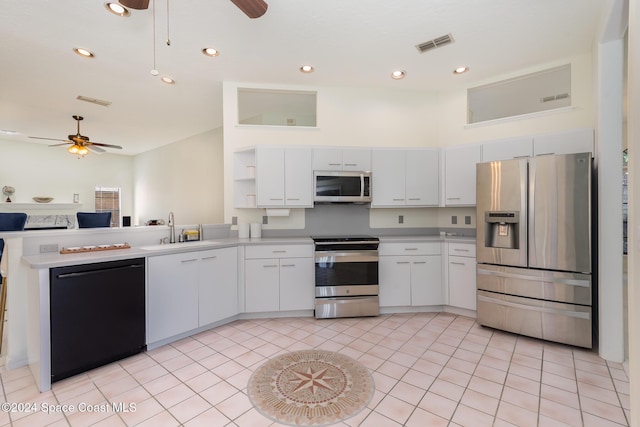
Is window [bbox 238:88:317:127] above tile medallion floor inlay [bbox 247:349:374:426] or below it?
above

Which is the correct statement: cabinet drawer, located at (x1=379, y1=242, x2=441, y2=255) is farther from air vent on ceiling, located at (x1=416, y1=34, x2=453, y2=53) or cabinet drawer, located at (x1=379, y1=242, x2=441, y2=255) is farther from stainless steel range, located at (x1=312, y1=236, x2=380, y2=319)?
air vent on ceiling, located at (x1=416, y1=34, x2=453, y2=53)

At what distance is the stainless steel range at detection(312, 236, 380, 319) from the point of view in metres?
3.14

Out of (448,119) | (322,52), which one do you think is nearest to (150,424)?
(322,52)

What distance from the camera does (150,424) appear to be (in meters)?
1.60

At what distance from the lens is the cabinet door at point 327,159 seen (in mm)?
3398

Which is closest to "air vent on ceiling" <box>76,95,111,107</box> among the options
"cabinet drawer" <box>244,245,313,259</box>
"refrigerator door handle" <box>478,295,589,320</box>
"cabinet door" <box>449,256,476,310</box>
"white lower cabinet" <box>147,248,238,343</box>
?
"white lower cabinet" <box>147,248,238,343</box>

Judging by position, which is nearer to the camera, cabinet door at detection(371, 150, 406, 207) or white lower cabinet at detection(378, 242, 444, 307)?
white lower cabinet at detection(378, 242, 444, 307)

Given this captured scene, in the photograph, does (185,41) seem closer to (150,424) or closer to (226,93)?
(226,93)

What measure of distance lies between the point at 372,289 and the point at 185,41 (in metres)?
3.23

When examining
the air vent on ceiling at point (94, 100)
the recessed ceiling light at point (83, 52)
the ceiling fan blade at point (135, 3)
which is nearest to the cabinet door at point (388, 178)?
the ceiling fan blade at point (135, 3)

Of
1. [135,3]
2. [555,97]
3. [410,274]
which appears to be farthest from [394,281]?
[135,3]

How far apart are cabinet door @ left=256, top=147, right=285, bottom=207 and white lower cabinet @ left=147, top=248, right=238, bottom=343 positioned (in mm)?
717

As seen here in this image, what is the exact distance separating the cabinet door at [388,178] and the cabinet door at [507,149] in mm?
934

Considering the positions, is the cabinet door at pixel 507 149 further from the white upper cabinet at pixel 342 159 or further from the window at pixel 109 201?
the window at pixel 109 201
